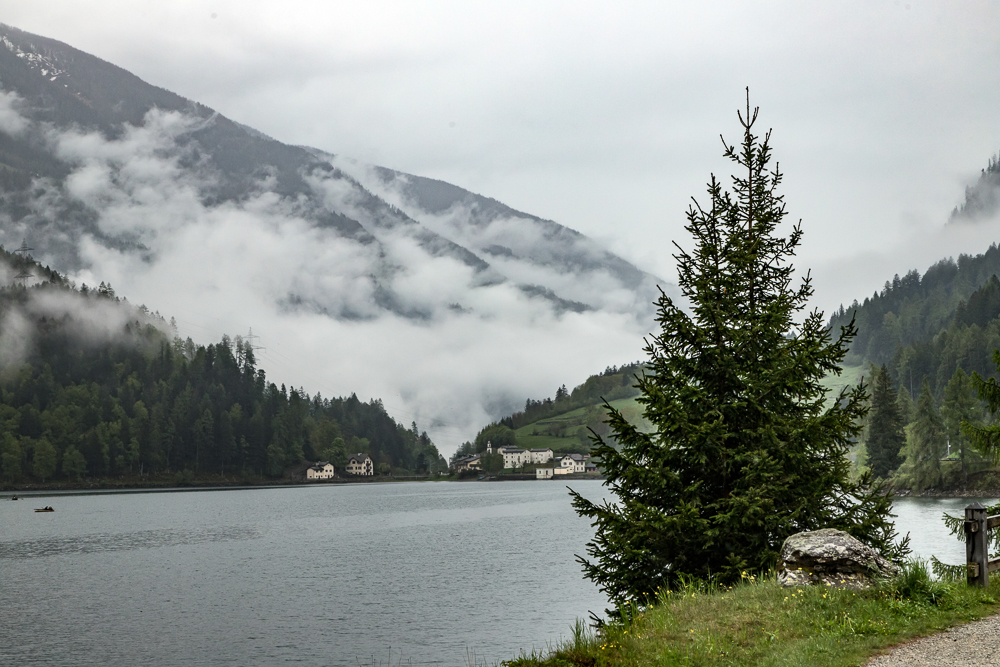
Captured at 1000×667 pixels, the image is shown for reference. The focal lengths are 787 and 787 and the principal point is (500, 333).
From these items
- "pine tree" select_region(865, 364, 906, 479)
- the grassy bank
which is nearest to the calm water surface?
the grassy bank

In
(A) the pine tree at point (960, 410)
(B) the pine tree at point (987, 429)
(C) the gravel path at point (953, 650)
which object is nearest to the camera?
(C) the gravel path at point (953, 650)

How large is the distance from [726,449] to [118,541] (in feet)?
278

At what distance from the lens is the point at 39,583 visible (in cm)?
5788

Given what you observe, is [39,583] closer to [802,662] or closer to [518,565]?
[518,565]

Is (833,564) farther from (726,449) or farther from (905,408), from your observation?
(905,408)

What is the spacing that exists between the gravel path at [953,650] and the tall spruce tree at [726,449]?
6372 millimetres

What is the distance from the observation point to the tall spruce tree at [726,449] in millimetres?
20453

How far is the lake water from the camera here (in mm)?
37188

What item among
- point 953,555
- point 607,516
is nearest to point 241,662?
point 607,516

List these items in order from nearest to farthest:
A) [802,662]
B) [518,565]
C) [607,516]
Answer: [802,662]
[607,516]
[518,565]

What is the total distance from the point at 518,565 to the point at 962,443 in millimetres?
84096

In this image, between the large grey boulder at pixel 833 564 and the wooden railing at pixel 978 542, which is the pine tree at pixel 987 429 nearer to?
the wooden railing at pixel 978 542

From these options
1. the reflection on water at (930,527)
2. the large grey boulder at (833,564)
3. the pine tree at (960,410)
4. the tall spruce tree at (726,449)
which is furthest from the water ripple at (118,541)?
the pine tree at (960,410)

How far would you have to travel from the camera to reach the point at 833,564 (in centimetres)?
1650
